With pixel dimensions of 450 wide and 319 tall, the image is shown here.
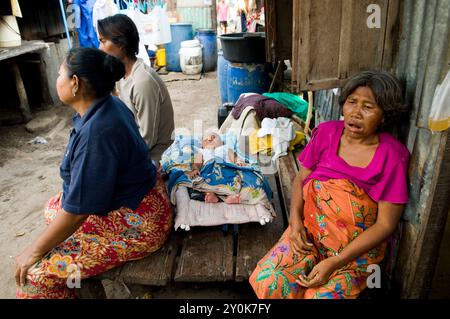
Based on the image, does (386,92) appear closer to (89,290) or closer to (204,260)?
(204,260)

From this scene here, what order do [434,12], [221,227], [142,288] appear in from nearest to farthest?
[434,12], [221,227], [142,288]

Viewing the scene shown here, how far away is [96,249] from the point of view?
206cm

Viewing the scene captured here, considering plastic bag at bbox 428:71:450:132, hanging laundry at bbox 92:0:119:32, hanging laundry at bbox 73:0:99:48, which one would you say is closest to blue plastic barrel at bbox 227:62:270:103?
hanging laundry at bbox 92:0:119:32

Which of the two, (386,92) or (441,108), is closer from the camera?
(441,108)

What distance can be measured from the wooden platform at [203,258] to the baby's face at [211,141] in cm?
109

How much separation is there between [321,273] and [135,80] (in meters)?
1.92

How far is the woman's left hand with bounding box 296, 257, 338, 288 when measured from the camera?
6.00 feet

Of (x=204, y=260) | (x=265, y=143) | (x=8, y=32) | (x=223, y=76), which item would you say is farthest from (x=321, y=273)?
(x=8, y=32)

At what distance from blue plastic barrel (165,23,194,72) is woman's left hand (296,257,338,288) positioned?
9.50 meters

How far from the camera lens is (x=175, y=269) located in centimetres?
218

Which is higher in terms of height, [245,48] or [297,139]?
[245,48]

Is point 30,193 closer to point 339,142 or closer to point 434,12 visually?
point 339,142
